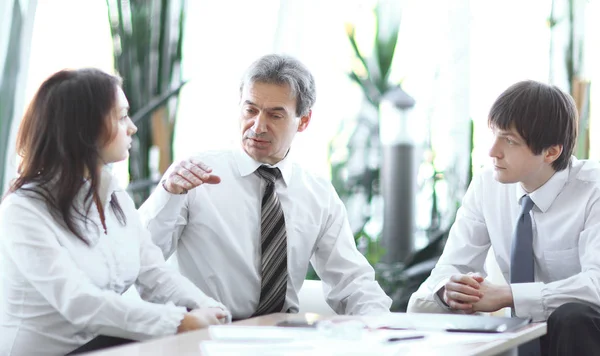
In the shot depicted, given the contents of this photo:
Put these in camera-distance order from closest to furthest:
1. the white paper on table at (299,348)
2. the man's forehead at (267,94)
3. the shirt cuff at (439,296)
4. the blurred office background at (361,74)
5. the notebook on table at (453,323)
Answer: the white paper on table at (299,348), the notebook on table at (453,323), the shirt cuff at (439,296), the man's forehead at (267,94), the blurred office background at (361,74)

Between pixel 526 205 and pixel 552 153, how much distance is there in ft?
0.63

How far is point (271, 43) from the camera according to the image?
4.56 metres

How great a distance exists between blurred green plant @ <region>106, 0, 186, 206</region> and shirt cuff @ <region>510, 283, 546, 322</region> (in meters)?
2.21

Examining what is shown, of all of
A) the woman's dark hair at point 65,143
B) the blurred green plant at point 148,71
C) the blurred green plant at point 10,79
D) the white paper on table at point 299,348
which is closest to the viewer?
the white paper on table at point 299,348

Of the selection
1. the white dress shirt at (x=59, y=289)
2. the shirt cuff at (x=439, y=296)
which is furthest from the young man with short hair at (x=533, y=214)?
the white dress shirt at (x=59, y=289)

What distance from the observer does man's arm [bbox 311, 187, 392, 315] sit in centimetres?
266

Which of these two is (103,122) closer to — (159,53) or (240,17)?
(159,53)

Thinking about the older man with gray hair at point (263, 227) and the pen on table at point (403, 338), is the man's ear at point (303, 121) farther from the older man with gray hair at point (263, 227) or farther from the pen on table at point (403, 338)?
the pen on table at point (403, 338)

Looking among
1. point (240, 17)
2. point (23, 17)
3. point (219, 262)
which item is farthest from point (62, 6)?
point (219, 262)

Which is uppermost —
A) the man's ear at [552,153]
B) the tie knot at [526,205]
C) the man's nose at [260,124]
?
the man's nose at [260,124]

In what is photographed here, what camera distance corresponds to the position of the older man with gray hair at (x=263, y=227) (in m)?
2.73

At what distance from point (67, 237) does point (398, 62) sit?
8.74 feet

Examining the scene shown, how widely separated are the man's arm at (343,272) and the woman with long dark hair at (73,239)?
60 centimetres

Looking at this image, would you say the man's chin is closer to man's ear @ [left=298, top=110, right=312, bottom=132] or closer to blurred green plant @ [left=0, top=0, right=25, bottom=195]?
man's ear @ [left=298, top=110, right=312, bottom=132]
